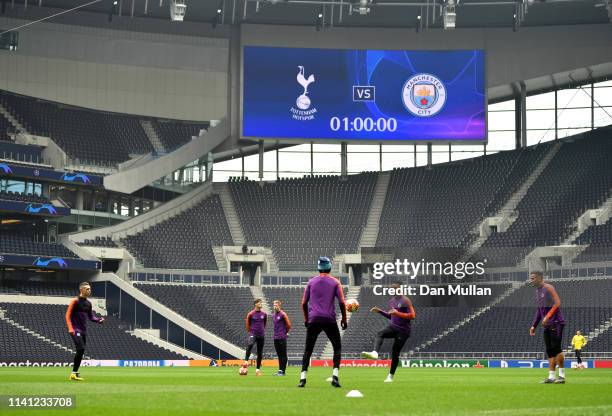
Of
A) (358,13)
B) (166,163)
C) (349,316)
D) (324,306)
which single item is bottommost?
(349,316)

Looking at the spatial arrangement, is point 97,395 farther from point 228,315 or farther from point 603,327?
point 228,315

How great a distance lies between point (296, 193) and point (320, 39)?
10987 millimetres

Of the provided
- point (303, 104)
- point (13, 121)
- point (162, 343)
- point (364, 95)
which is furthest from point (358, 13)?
point (162, 343)

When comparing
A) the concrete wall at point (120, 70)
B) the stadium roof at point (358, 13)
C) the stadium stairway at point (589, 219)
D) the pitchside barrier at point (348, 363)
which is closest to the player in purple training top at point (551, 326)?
the pitchside barrier at point (348, 363)

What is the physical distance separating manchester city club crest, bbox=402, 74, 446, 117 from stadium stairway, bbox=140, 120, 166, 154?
56.1ft

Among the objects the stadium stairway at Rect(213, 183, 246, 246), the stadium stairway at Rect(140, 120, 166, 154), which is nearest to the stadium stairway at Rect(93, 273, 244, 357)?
the stadium stairway at Rect(213, 183, 246, 246)

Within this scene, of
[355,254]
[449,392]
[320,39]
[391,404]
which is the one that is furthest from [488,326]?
[391,404]

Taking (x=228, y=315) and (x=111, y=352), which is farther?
(x=228, y=315)

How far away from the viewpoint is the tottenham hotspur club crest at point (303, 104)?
6981 cm

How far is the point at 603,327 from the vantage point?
55438mm

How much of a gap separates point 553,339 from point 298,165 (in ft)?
181

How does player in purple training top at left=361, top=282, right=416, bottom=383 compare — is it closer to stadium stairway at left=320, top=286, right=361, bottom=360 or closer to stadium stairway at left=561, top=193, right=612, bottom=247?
stadium stairway at left=320, top=286, right=361, bottom=360

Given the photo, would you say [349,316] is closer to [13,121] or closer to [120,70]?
[120,70]

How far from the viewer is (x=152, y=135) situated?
72.9 meters
